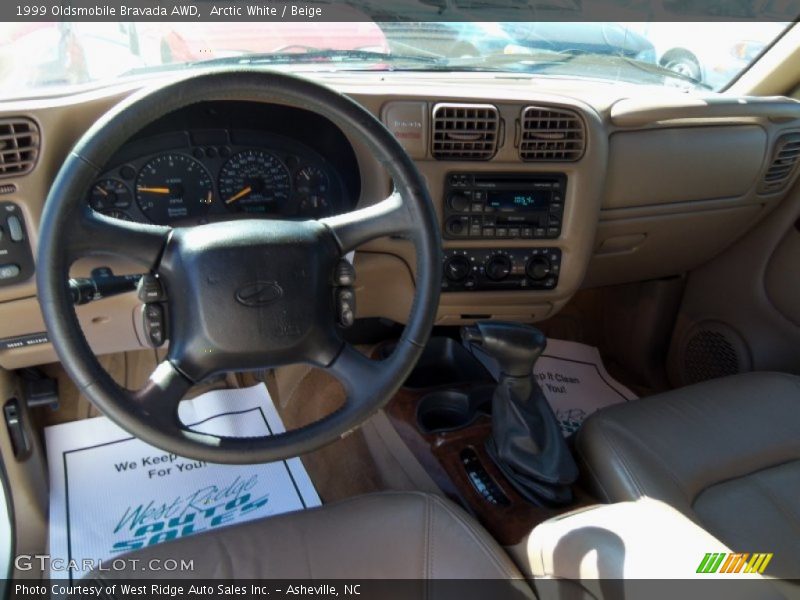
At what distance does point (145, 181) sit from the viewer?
4.33 feet

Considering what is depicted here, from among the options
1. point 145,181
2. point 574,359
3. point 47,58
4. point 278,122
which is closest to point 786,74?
point 574,359

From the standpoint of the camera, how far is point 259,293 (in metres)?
0.97

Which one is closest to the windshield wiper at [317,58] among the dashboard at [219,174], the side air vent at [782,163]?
the dashboard at [219,174]

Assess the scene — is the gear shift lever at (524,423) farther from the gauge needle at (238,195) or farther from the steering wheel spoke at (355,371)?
the gauge needle at (238,195)

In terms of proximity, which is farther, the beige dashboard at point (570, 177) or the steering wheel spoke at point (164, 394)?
the beige dashboard at point (570, 177)

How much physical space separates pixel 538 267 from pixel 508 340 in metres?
0.42

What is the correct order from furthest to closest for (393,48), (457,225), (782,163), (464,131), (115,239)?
1. (782,163)
2. (393,48)
3. (457,225)
4. (464,131)
5. (115,239)

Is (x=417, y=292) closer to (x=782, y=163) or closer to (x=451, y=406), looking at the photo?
(x=451, y=406)

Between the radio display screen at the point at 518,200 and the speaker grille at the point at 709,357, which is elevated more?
the radio display screen at the point at 518,200

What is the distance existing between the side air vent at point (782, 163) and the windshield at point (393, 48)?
26 centimetres

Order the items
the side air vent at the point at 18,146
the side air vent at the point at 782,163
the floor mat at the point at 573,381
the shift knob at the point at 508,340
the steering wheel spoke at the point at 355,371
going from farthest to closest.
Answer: the floor mat at the point at 573,381, the side air vent at the point at 782,163, the shift knob at the point at 508,340, the side air vent at the point at 18,146, the steering wheel spoke at the point at 355,371

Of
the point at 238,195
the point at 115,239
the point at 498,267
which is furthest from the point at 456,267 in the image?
the point at 115,239

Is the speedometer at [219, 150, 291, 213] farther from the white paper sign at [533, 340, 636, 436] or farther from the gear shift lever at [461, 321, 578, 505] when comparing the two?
the white paper sign at [533, 340, 636, 436]

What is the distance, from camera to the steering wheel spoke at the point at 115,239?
91cm
